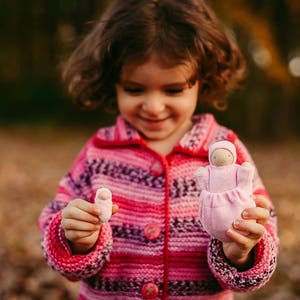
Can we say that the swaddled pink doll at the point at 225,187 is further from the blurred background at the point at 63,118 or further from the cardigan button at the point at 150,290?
the blurred background at the point at 63,118

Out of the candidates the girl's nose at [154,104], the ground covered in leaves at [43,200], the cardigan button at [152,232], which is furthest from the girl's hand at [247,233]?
the ground covered in leaves at [43,200]

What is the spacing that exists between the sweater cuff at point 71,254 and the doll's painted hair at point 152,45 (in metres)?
0.63

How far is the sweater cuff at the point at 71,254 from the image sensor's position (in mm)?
2162

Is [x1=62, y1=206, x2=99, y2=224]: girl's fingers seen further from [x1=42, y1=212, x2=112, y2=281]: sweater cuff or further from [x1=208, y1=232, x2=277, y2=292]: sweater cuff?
[x1=208, y1=232, x2=277, y2=292]: sweater cuff

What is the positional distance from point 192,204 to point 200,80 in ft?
1.75

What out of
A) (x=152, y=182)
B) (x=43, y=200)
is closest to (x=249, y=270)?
(x=152, y=182)

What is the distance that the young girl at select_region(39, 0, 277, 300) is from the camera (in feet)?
7.11

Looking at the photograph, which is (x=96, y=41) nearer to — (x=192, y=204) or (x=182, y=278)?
(x=192, y=204)

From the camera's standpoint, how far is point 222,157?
72.8 inches

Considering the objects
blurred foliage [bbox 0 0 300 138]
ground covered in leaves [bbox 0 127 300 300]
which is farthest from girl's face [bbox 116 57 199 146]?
blurred foliage [bbox 0 0 300 138]

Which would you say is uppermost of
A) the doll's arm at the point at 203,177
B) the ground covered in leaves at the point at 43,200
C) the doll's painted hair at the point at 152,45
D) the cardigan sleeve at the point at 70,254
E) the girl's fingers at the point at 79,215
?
the doll's painted hair at the point at 152,45

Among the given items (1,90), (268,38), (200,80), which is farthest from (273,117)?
(200,80)

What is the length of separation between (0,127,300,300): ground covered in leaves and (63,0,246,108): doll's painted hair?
1.69 m

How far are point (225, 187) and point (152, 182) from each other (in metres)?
0.50
